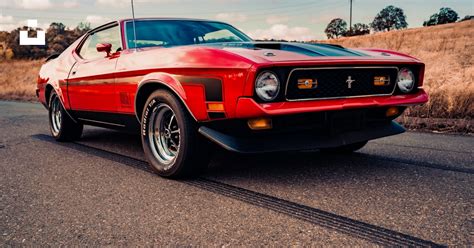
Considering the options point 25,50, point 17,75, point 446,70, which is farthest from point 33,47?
point 446,70

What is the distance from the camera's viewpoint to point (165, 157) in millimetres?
3590

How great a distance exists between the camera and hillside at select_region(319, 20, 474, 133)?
6.91 m

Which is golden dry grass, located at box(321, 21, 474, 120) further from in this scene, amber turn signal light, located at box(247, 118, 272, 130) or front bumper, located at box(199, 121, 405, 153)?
amber turn signal light, located at box(247, 118, 272, 130)

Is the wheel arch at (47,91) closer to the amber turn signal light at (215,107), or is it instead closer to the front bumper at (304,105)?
the amber turn signal light at (215,107)

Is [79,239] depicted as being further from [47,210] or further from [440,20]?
[440,20]

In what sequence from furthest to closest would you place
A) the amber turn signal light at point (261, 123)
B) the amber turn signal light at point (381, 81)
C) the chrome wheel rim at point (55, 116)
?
the chrome wheel rim at point (55, 116), the amber turn signal light at point (381, 81), the amber turn signal light at point (261, 123)

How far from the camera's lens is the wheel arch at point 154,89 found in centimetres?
324

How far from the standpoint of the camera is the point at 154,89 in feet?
12.0

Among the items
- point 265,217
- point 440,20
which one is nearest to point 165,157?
point 265,217

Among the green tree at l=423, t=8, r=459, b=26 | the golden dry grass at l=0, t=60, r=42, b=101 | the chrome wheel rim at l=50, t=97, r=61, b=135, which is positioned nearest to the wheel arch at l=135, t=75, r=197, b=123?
the chrome wheel rim at l=50, t=97, r=61, b=135

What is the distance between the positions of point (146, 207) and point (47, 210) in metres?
0.59

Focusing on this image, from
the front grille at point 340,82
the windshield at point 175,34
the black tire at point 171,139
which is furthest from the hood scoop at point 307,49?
the windshield at point 175,34

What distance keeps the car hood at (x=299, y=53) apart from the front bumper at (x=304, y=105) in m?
0.28

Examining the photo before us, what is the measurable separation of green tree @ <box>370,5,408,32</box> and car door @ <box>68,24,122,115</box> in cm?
9033
